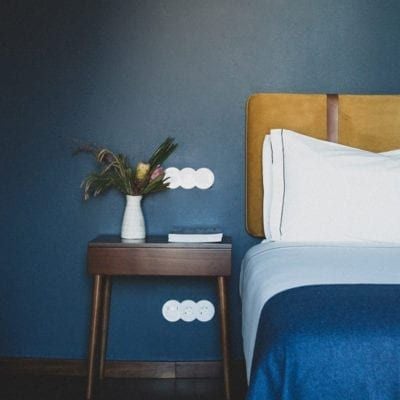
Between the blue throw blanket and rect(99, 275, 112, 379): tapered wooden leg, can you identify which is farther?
rect(99, 275, 112, 379): tapered wooden leg

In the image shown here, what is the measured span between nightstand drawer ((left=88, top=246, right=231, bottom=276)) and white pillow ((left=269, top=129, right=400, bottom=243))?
0.32 m

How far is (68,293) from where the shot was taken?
291cm

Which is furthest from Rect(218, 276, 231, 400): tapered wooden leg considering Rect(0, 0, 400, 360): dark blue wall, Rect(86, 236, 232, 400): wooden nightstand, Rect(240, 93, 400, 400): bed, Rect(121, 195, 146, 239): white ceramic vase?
Rect(121, 195, 146, 239): white ceramic vase

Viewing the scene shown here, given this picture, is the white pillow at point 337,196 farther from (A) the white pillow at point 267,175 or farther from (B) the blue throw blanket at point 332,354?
(B) the blue throw blanket at point 332,354

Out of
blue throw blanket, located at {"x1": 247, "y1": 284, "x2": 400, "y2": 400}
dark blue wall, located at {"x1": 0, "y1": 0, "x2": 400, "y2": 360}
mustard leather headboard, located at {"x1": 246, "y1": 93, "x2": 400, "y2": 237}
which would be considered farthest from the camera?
dark blue wall, located at {"x1": 0, "y1": 0, "x2": 400, "y2": 360}

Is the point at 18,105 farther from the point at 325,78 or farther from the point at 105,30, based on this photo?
the point at 325,78

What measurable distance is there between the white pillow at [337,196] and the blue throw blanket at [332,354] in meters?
1.01

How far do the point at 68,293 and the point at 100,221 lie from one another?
0.44 metres

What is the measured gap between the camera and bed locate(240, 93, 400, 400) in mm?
1050

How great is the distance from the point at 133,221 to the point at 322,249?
1054 millimetres

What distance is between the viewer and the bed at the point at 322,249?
105 centimetres

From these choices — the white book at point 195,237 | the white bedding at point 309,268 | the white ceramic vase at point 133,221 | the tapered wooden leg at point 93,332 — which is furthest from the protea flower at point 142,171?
the white bedding at point 309,268

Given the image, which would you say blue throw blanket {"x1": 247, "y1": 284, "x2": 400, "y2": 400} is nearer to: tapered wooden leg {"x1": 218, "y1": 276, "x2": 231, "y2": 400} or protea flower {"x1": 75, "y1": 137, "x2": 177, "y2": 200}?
tapered wooden leg {"x1": 218, "y1": 276, "x2": 231, "y2": 400}

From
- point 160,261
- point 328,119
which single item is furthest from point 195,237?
point 328,119
